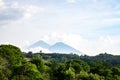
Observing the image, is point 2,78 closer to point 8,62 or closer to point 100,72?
point 8,62

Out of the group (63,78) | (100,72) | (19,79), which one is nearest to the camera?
(19,79)

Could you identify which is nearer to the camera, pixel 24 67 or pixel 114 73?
pixel 24 67

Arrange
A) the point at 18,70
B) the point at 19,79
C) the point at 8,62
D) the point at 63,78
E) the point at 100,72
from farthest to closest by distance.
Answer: the point at 100,72
the point at 63,78
the point at 8,62
the point at 18,70
the point at 19,79

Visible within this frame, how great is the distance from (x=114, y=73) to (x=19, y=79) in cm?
7947

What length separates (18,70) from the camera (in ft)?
272

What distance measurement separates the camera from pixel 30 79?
7794 cm

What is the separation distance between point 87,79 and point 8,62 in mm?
27522

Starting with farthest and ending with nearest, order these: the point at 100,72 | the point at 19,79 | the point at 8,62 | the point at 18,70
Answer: the point at 100,72 → the point at 8,62 → the point at 18,70 → the point at 19,79

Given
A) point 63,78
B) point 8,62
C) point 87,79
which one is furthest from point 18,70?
point 63,78

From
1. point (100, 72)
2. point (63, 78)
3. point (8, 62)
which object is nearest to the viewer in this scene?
point (8, 62)

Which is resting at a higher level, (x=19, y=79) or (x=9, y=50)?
(x=9, y=50)

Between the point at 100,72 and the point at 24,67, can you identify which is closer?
the point at 24,67

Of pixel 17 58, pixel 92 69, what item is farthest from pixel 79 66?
pixel 17 58

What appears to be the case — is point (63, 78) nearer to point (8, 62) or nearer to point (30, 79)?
point (8, 62)
